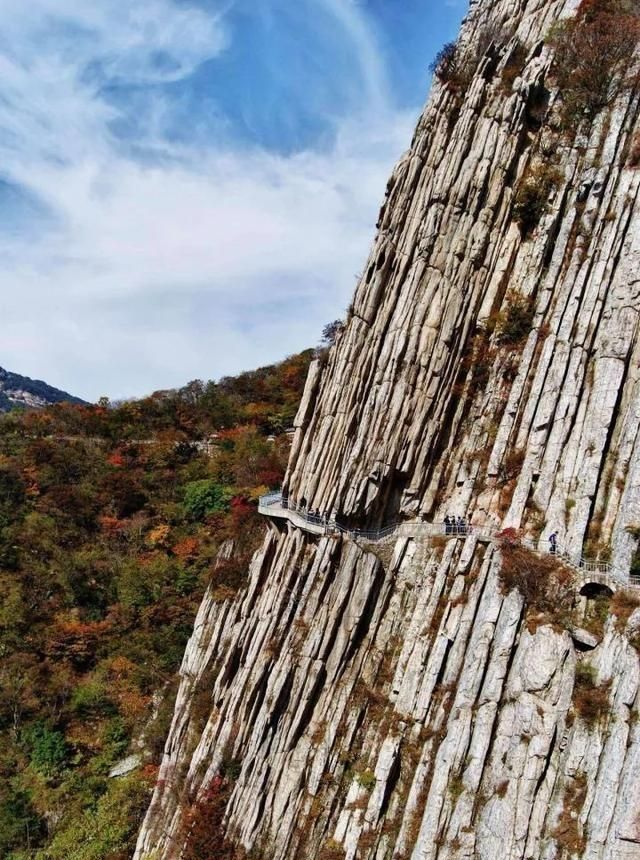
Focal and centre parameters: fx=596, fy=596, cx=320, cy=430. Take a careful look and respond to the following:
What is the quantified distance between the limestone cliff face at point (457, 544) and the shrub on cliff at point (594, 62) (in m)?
0.94

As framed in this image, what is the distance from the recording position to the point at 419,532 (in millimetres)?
23719

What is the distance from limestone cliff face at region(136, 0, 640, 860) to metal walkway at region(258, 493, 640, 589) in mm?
595

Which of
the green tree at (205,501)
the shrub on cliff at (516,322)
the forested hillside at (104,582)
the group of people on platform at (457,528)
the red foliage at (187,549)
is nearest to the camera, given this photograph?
the group of people on platform at (457,528)

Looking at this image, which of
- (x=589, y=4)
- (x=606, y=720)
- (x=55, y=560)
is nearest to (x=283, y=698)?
(x=606, y=720)

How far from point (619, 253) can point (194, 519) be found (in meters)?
38.8

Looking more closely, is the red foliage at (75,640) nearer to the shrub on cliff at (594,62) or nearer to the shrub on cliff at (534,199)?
the shrub on cliff at (534,199)

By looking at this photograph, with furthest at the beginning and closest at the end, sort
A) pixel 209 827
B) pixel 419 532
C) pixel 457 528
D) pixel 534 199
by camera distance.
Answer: pixel 534 199, pixel 419 532, pixel 209 827, pixel 457 528

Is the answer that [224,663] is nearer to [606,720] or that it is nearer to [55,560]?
[606,720]

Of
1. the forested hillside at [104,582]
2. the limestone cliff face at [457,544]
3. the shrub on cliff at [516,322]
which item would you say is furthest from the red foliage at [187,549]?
the shrub on cliff at [516,322]

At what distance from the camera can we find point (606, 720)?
1491 cm

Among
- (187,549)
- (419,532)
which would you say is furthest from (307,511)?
(187,549)

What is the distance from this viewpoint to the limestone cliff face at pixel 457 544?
629 inches

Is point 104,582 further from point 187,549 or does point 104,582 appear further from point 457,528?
point 457,528

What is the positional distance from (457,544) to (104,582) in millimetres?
33672
